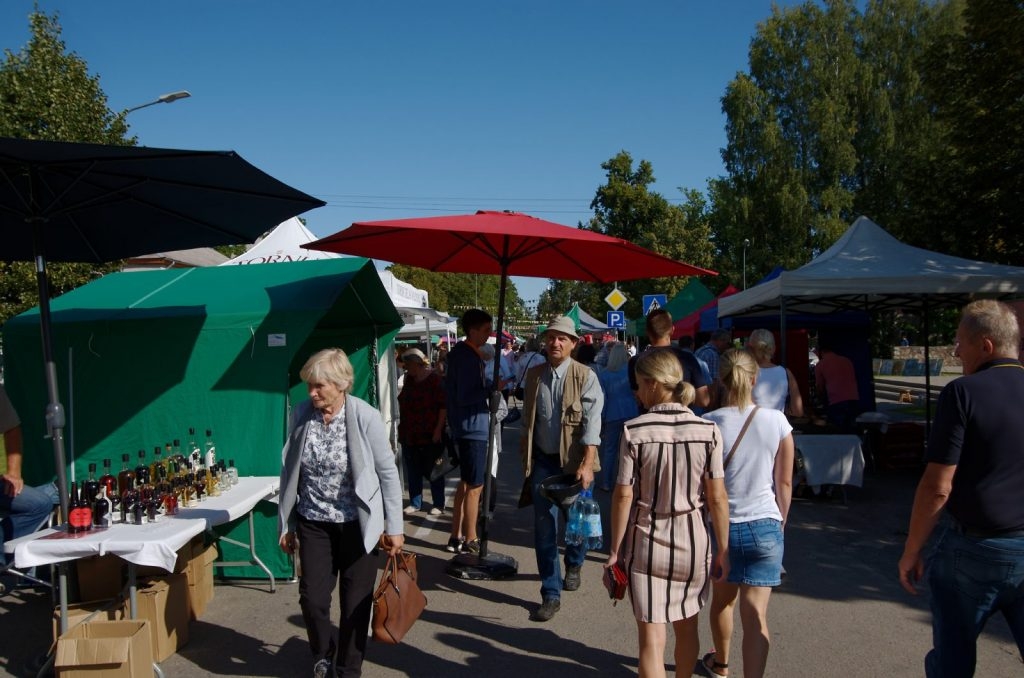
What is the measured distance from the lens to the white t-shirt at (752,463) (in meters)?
→ 3.53

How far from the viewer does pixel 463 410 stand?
6.04 metres

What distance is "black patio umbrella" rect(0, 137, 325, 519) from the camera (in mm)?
3912

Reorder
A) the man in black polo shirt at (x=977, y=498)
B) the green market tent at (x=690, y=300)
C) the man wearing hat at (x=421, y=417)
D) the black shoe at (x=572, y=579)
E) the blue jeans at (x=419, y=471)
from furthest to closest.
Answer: the green market tent at (x=690, y=300) → the blue jeans at (x=419, y=471) → the man wearing hat at (x=421, y=417) → the black shoe at (x=572, y=579) → the man in black polo shirt at (x=977, y=498)

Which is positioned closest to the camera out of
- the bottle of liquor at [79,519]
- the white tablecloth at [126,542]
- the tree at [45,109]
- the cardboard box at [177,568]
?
the white tablecloth at [126,542]

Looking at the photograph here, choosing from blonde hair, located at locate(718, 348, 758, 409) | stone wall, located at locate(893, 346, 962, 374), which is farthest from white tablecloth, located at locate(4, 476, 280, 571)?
stone wall, located at locate(893, 346, 962, 374)

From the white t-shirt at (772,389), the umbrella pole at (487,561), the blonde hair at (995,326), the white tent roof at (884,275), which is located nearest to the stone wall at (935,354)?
the white tent roof at (884,275)

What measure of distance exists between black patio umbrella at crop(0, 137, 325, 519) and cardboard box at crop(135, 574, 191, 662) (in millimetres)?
684

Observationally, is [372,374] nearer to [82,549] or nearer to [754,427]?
[82,549]

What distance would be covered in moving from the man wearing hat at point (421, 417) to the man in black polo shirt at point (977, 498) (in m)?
5.23

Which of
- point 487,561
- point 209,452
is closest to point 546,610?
point 487,561

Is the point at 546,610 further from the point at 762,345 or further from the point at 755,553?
the point at 762,345

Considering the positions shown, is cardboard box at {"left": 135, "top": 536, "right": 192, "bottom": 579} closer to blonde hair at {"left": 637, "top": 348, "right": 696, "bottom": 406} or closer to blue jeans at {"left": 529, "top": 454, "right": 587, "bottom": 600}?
blue jeans at {"left": 529, "top": 454, "right": 587, "bottom": 600}

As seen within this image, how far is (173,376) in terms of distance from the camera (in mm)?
5797

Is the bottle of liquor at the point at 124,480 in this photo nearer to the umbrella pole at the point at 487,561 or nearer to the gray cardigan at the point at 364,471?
the gray cardigan at the point at 364,471
